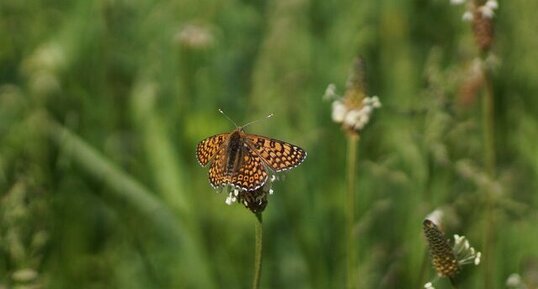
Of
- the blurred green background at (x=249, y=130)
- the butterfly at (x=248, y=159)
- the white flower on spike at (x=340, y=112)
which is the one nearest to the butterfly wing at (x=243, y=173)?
the butterfly at (x=248, y=159)

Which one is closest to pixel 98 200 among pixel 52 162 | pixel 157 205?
pixel 52 162

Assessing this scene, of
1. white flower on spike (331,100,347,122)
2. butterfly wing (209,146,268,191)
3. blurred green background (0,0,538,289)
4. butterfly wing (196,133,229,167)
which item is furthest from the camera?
blurred green background (0,0,538,289)

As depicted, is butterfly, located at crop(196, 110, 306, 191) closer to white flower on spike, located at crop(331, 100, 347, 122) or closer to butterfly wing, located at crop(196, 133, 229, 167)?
butterfly wing, located at crop(196, 133, 229, 167)

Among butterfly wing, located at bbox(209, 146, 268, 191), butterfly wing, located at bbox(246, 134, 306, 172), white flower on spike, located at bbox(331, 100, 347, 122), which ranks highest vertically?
white flower on spike, located at bbox(331, 100, 347, 122)

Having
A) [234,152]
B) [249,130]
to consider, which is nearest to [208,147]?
[234,152]

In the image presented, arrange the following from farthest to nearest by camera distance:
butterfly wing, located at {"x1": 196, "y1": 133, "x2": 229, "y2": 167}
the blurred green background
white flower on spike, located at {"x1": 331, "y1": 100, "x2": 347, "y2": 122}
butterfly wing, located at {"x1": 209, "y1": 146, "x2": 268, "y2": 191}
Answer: the blurred green background, white flower on spike, located at {"x1": 331, "y1": 100, "x2": 347, "y2": 122}, butterfly wing, located at {"x1": 196, "y1": 133, "x2": 229, "y2": 167}, butterfly wing, located at {"x1": 209, "y1": 146, "x2": 268, "y2": 191}

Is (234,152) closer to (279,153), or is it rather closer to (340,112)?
(279,153)

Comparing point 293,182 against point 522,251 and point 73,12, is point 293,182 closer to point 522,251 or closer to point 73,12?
point 522,251

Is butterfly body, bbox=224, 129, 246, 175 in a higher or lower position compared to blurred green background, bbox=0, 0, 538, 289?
lower

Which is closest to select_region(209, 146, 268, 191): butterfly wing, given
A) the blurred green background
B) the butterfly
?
the butterfly
